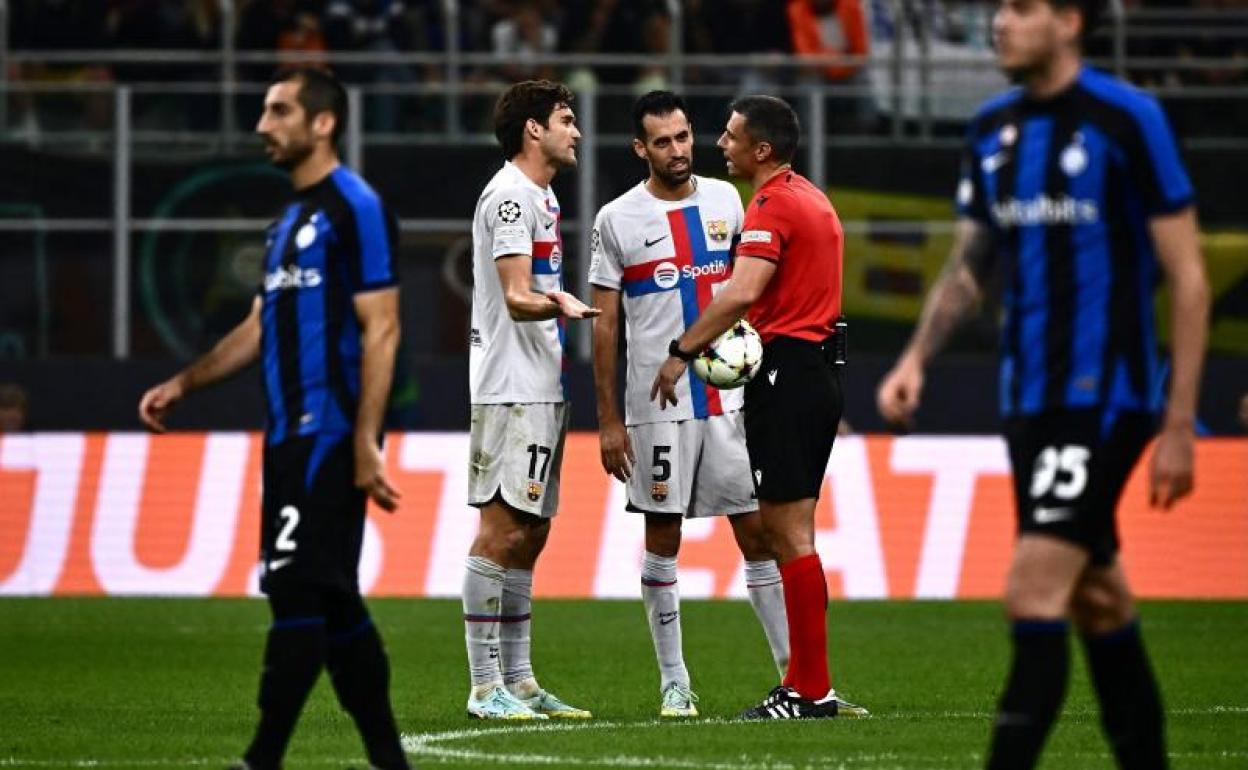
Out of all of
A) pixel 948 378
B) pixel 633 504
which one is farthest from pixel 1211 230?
pixel 633 504

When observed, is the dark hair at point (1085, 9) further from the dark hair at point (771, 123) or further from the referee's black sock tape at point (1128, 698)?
the dark hair at point (771, 123)

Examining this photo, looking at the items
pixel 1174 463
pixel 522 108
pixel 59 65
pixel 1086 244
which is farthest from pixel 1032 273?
pixel 59 65

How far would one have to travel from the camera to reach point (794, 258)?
8883mm

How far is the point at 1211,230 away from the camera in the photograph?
18500 millimetres

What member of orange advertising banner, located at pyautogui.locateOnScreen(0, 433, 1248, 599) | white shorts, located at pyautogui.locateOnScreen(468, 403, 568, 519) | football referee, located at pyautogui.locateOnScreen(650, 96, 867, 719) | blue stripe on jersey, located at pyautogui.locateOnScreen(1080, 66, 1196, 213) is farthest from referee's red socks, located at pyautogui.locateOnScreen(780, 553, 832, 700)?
orange advertising banner, located at pyautogui.locateOnScreen(0, 433, 1248, 599)

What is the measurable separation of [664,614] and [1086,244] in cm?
366

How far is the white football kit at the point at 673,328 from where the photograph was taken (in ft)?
30.8

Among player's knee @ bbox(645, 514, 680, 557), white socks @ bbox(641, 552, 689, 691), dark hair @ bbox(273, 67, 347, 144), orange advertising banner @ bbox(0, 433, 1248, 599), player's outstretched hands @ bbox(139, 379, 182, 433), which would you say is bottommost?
orange advertising banner @ bbox(0, 433, 1248, 599)

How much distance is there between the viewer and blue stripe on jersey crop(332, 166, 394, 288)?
21.6ft

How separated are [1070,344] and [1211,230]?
1306cm

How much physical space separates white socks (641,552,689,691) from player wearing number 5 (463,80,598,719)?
402mm

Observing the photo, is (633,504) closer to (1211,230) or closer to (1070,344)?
(1070,344)

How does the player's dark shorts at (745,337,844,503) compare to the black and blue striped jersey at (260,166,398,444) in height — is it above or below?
below

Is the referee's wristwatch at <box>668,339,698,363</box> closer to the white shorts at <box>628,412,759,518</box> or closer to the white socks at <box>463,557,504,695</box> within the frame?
the white shorts at <box>628,412,759,518</box>
